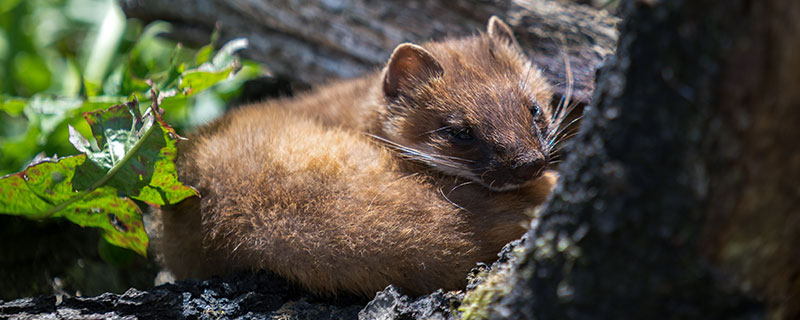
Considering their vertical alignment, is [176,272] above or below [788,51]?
below

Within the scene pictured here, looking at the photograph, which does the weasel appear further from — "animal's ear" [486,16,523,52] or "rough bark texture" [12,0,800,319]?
"rough bark texture" [12,0,800,319]

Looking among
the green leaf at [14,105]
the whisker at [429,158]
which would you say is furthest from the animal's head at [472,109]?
the green leaf at [14,105]

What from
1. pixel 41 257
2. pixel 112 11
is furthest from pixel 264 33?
pixel 41 257

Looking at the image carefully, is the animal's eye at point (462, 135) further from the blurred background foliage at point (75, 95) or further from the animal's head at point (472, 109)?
the blurred background foliage at point (75, 95)

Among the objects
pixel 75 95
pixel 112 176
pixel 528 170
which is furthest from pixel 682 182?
pixel 75 95

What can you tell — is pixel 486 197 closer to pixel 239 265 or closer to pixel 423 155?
pixel 423 155

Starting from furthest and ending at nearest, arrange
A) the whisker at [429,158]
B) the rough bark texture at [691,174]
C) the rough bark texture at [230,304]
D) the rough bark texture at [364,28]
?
the rough bark texture at [364,28] < the whisker at [429,158] < the rough bark texture at [230,304] < the rough bark texture at [691,174]

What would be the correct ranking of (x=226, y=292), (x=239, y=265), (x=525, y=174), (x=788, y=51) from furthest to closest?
1. (x=525, y=174)
2. (x=239, y=265)
3. (x=226, y=292)
4. (x=788, y=51)
